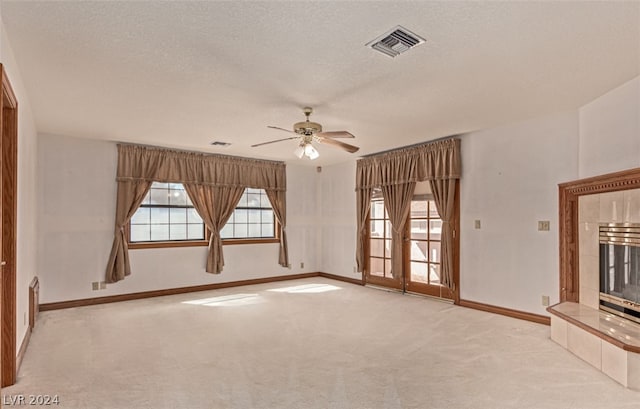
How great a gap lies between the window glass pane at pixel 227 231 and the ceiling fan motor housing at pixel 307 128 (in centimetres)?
358

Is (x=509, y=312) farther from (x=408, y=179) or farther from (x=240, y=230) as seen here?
(x=240, y=230)

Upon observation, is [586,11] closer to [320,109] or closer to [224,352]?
[320,109]

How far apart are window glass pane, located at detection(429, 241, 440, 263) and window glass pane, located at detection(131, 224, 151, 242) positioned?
4.77 metres

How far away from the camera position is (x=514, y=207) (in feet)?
15.9

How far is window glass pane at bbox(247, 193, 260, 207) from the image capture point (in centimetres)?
746

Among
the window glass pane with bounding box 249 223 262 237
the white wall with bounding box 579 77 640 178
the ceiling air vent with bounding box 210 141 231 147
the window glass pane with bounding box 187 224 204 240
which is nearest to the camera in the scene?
the white wall with bounding box 579 77 640 178

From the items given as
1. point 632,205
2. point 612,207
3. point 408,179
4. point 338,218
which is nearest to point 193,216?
point 338,218

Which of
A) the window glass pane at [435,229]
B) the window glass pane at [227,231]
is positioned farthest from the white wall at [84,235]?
the window glass pane at [435,229]

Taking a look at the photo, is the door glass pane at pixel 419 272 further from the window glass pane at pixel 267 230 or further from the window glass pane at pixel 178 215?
the window glass pane at pixel 178 215

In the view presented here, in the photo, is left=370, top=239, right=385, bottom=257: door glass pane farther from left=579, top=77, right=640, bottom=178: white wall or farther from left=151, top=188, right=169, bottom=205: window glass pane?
left=151, top=188, right=169, bottom=205: window glass pane

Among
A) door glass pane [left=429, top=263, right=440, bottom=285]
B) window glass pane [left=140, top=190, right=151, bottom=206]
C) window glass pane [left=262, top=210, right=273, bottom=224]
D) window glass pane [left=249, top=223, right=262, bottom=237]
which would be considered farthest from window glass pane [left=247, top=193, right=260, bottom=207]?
door glass pane [left=429, top=263, right=440, bottom=285]

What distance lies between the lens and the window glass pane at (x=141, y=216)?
6.15 metres

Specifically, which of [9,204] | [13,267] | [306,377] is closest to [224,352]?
[306,377]

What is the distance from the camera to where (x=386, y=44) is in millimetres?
2633
